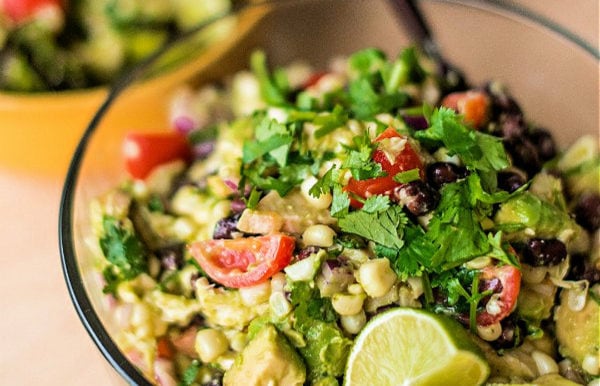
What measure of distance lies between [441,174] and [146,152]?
72 cm

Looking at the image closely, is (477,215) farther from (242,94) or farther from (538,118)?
(242,94)

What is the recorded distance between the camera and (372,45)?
6.54ft

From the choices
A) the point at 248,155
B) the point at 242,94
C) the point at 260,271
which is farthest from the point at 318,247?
the point at 242,94

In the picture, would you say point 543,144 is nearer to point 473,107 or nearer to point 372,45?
point 473,107

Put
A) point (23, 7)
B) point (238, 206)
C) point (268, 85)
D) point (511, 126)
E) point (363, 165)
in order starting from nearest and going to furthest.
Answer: point (363, 165) → point (238, 206) → point (511, 126) → point (268, 85) → point (23, 7)

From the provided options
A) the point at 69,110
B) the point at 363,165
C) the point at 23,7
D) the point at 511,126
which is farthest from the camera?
the point at 23,7

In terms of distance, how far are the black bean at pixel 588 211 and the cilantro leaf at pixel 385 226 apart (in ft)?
1.33

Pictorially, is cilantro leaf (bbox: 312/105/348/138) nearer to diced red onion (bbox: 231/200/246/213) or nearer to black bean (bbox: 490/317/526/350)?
diced red onion (bbox: 231/200/246/213)

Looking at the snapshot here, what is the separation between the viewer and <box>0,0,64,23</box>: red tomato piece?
2.02 m

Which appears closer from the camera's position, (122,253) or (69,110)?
(122,253)

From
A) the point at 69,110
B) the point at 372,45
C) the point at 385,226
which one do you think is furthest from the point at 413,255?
the point at 69,110

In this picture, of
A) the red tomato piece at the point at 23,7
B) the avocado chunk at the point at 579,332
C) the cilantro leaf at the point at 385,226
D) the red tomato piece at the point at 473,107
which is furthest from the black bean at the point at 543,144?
the red tomato piece at the point at 23,7

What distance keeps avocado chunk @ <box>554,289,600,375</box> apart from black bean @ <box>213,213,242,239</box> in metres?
0.57

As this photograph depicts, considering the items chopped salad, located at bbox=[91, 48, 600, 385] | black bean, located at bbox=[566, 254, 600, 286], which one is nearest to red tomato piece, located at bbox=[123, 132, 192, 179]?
chopped salad, located at bbox=[91, 48, 600, 385]
